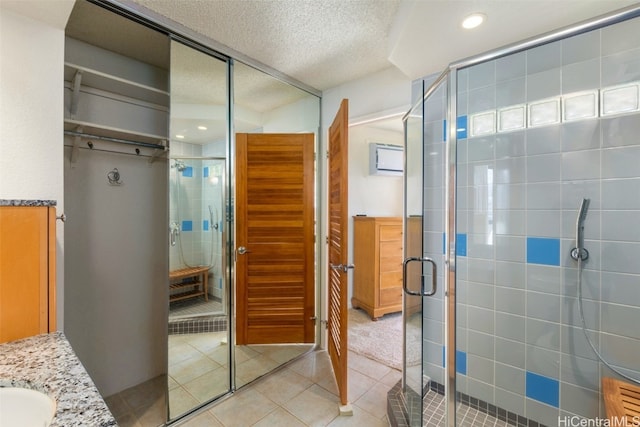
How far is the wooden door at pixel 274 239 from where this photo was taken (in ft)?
7.57

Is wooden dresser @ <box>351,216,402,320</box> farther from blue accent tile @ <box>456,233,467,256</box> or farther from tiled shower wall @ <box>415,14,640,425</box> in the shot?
blue accent tile @ <box>456,233,467,256</box>

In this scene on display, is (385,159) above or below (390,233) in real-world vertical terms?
above

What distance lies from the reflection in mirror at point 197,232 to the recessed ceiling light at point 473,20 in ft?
4.94

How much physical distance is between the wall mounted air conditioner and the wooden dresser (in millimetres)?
913

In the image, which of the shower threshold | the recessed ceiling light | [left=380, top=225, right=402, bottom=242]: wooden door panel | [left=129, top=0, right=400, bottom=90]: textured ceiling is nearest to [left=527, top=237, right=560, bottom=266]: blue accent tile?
the shower threshold

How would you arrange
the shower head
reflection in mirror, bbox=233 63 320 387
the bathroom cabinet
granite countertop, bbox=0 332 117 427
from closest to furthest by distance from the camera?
granite countertop, bbox=0 332 117 427 < the bathroom cabinet < the shower head < reflection in mirror, bbox=233 63 320 387

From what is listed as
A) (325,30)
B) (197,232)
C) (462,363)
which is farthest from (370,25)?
(462,363)

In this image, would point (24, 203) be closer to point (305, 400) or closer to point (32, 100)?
point (32, 100)

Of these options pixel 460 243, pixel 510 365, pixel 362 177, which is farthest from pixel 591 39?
pixel 362 177

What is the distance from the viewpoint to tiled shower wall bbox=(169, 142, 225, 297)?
5.73 feet

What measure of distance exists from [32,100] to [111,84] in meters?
0.65

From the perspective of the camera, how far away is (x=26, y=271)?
3.16 feet

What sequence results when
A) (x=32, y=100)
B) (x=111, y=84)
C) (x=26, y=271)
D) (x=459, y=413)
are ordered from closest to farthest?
(x=26, y=271)
(x=32, y=100)
(x=459, y=413)
(x=111, y=84)

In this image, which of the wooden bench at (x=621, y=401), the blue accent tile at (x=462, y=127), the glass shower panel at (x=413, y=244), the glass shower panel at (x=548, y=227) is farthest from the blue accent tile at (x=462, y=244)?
the wooden bench at (x=621, y=401)
